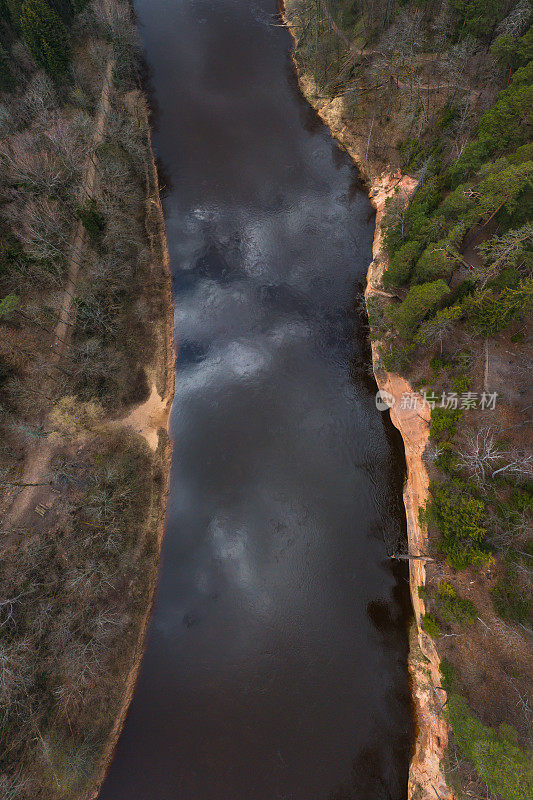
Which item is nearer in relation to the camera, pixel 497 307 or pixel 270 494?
pixel 497 307

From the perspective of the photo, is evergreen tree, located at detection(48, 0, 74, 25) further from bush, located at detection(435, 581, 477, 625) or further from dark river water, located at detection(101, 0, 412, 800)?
bush, located at detection(435, 581, 477, 625)

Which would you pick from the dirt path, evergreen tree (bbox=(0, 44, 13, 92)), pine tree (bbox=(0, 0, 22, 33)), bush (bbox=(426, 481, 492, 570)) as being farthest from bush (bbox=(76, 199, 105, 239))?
bush (bbox=(426, 481, 492, 570))

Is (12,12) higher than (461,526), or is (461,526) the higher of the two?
(12,12)

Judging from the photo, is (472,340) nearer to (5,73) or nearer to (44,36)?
(5,73)

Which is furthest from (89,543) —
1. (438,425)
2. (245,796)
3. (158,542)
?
(438,425)

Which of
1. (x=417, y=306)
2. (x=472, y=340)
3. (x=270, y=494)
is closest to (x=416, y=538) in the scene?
(x=270, y=494)

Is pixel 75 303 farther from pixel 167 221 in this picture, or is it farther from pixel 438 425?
pixel 438 425

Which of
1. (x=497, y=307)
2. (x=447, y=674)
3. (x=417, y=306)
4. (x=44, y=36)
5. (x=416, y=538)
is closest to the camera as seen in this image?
(x=447, y=674)

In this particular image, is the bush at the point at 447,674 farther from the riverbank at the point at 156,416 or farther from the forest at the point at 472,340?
the riverbank at the point at 156,416
